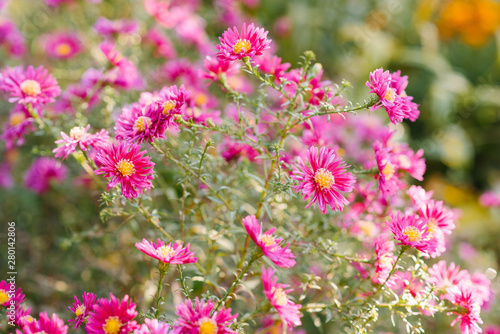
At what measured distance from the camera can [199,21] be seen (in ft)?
6.63

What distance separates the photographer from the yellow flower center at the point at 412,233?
2.61 feet

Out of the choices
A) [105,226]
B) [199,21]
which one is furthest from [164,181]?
[199,21]

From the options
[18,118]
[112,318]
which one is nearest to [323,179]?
[112,318]

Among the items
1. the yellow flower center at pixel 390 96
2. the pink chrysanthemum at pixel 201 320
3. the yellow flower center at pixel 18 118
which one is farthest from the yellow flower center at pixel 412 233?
A: the yellow flower center at pixel 18 118

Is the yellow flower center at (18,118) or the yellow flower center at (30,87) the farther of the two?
the yellow flower center at (18,118)

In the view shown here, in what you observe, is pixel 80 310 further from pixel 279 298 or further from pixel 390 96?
pixel 390 96

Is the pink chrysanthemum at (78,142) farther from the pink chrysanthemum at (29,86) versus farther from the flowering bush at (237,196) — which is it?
the pink chrysanthemum at (29,86)

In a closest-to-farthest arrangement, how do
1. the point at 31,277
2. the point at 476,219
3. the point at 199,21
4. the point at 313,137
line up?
1. the point at 313,137
2. the point at 31,277
3. the point at 199,21
4. the point at 476,219

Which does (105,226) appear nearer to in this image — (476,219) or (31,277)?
(31,277)

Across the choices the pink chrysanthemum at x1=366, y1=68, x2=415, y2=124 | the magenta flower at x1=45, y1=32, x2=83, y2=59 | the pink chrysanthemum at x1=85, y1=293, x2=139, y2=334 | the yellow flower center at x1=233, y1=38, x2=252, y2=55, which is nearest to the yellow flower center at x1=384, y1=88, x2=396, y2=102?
the pink chrysanthemum at x1=366, y1=68, x2=415, y2=124

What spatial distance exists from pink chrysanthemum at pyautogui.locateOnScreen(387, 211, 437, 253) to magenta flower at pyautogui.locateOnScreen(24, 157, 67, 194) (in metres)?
1.08

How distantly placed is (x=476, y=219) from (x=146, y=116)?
1.96m

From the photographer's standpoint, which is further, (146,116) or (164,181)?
(164,181)

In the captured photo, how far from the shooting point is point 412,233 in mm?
801
